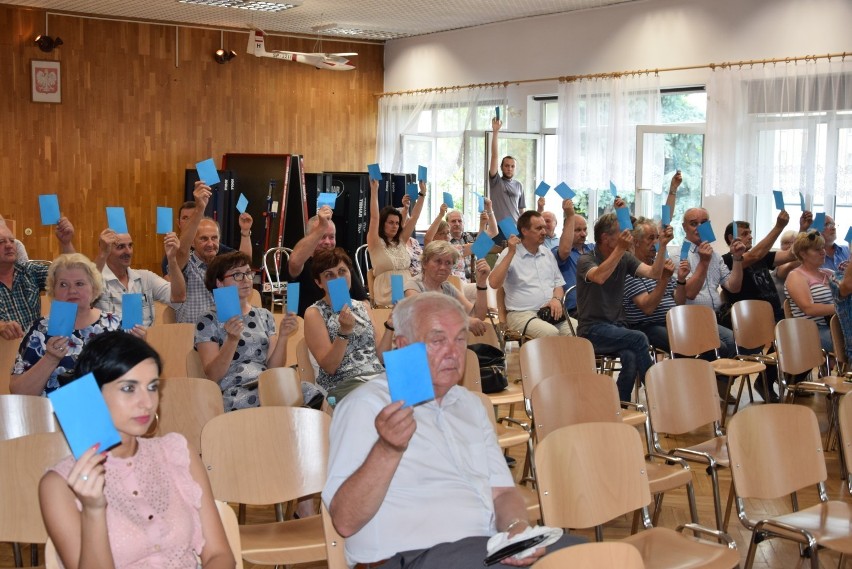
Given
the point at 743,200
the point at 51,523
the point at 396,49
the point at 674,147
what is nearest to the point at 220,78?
the point at 396,49

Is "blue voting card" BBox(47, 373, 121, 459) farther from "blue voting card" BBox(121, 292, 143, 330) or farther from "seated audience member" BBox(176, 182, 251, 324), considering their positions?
"seated audience member" BBox(176, 182, 251, 324)

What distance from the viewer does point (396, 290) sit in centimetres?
486

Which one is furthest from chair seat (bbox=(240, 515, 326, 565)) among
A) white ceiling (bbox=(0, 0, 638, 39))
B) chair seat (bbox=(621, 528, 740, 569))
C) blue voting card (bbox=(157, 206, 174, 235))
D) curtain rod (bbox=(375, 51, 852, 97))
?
white ceiling (bbox=(0, 0, 638, 39))

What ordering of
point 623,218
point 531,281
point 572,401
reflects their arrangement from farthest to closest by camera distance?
point 531,281
point 623,218
point 572,401

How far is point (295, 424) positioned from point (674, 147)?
8815 millimetres

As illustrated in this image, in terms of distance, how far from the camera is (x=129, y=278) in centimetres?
576

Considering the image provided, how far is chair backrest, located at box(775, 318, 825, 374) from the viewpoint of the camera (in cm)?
573

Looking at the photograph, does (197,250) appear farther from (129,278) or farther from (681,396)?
(681,396)

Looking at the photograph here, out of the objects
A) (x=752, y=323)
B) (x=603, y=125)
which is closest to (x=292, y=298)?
(x=752, y=323)

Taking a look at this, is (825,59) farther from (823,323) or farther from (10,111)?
(10,111)

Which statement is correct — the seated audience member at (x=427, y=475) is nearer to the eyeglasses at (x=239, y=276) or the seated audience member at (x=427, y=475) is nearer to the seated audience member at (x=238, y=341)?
the seated audience member at (x=238, y=341)

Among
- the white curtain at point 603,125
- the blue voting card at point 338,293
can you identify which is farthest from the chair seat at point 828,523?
the white curtain at point 603,125

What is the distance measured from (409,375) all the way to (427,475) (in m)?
0.68

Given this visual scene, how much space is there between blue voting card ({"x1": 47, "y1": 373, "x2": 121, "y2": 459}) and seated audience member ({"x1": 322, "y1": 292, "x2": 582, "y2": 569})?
0.66 meters
